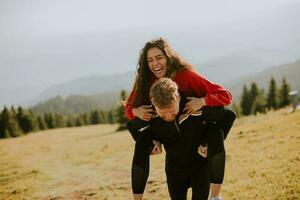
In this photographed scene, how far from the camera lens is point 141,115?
16.9ft

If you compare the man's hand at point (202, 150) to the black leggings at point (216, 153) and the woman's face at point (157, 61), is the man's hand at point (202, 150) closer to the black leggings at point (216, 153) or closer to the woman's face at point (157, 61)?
the black leggings at point (216, 153)

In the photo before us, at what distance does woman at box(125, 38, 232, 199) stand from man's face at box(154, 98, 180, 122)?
0.21 metres

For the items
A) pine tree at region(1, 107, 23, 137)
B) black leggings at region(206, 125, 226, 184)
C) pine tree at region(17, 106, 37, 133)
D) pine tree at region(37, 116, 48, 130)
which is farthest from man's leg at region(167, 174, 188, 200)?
pine tree at region(37, 116, 48, 130)

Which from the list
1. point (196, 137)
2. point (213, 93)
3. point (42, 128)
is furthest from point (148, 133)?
point (42, 128)

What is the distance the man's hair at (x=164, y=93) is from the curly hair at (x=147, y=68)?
2.62ft

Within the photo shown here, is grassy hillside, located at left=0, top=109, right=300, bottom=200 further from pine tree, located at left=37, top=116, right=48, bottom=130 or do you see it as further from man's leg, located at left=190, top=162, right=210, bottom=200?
pine tree, located at left=37, top=116, right=48, bottom=130

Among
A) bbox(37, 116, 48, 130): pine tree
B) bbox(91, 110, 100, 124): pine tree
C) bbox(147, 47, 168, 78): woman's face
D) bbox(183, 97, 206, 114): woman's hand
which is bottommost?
bbox(91, 110, 100, 124): pine tree

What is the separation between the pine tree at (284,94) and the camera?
7094cm

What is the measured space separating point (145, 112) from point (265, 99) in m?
77.1

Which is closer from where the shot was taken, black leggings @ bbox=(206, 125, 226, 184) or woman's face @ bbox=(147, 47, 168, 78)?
black leggings @ bbox=(206, 125, 226, 184)

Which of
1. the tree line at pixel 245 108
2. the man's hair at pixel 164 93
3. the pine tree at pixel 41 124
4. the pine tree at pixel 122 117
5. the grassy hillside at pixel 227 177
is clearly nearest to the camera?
the man's hair at pixel 164 93

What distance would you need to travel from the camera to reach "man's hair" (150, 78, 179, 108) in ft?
14.7

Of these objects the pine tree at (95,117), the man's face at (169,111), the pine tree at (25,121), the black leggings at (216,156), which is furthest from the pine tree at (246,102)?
the man's face at (169,111)

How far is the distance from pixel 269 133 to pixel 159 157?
5.06 metres
